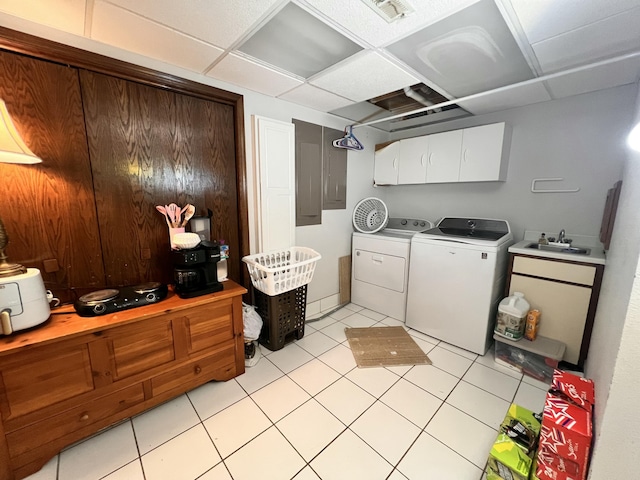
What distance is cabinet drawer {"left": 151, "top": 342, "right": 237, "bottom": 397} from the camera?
150 centimetres

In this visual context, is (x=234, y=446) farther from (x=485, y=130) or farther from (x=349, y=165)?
(x=485, y=130)

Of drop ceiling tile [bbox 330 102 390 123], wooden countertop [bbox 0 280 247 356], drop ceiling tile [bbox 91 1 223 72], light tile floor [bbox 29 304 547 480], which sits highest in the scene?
drop ceiling tile [bbox 330 102 390 123]

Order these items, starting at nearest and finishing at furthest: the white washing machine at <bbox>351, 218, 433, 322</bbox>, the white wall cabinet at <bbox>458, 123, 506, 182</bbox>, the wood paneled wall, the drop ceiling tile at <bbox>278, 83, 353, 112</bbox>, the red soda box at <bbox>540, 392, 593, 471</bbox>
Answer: the red soda box at <bbox>540, 392, 593, 471</bbox> < the wood paneled wall < the drop ceiling tile at <bbox>278, 83, 353, 112</bbox> < the white wall cabinet at <bbox>458, 123, 506, 182</bbox> < the white washing machine at <bbox>351, 218, 433, 322</bbox>

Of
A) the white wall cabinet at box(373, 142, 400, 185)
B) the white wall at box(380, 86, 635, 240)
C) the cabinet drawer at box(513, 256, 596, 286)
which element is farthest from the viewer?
the white wall cabinet at box(373, 142, 400, 185)

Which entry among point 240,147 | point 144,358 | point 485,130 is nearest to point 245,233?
point 240,147

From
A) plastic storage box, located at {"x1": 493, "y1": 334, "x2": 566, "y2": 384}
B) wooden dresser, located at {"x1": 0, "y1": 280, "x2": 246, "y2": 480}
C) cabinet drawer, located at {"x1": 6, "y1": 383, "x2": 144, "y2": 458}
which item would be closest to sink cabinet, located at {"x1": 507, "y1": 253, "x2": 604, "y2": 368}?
plastic storage box, located at {"x1": 493, "y1": 334, "x2": 566, "y2": 384}

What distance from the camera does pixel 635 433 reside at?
79 centimetres

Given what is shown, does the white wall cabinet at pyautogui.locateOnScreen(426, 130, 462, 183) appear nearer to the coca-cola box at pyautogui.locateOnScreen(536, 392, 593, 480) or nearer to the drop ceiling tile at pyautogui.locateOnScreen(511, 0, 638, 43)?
the drop ceiling tile at pyautogui.locateOnScreen(511, 0, 638, 43)

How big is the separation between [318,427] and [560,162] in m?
2.85

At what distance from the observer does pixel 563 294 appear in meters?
1.86

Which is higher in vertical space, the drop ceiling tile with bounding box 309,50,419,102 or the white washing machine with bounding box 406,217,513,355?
the drop ceiling tile with bounding box 309,50,419,102

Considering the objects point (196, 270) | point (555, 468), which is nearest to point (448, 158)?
point (555, 468)

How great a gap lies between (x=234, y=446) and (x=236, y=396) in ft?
1.17

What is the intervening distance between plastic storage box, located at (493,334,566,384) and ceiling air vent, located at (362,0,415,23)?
2308mm
